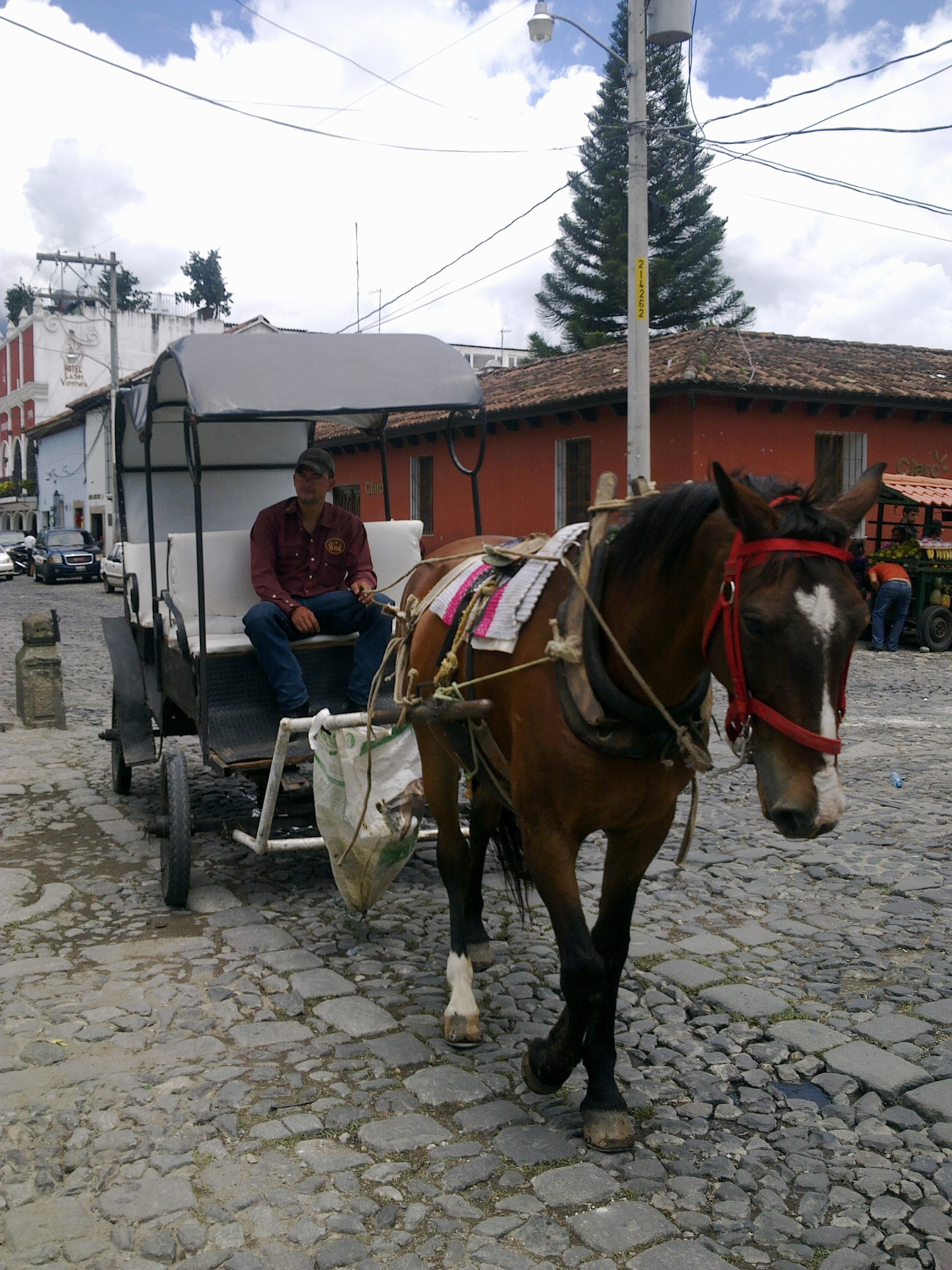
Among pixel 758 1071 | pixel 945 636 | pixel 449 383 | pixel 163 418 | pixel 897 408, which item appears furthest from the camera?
pixel 897 408

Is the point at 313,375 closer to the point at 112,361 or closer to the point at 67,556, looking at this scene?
the point at 112,361

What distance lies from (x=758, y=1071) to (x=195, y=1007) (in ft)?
6.48

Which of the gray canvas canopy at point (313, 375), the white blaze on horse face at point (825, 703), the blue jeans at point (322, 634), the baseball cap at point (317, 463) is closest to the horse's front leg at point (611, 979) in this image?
the white blaze on horse face at point (825, 703)

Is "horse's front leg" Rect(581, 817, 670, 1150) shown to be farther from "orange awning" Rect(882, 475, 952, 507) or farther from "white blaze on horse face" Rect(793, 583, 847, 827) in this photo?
"orange awning" Rect(882, 475, 952, 507)

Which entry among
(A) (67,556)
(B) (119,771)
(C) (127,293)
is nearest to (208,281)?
(C) (127,293)

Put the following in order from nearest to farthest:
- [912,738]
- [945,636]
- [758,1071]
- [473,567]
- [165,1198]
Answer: [165,1198], [758,1071], [473,567], [912,738], [945,636]

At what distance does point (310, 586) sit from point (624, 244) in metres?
32.8

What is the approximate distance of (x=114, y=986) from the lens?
4168 millimetres

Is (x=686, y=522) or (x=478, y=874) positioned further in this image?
(x=478, y=874)

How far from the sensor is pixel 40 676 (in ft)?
31.3

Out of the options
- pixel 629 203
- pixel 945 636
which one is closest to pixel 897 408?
pixel 945 636

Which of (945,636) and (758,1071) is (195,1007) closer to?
(758,1071)

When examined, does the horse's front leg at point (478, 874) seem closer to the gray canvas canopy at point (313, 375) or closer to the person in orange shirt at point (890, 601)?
the gray canvas canopy at point (313, 375)

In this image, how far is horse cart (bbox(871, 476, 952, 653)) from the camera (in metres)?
16.2
